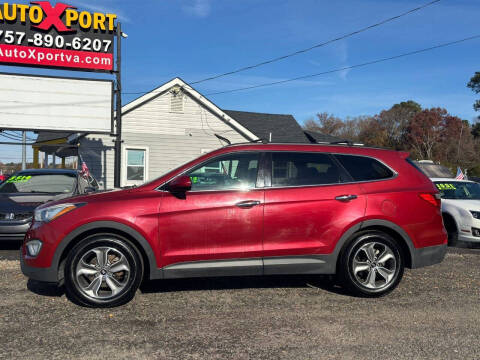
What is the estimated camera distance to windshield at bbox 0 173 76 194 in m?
8.56

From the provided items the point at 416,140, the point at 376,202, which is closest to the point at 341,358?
the point at 376,202

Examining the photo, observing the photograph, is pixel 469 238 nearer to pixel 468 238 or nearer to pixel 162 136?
pixel 468 238

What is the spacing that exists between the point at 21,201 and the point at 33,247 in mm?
3859

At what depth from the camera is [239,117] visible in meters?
23.4

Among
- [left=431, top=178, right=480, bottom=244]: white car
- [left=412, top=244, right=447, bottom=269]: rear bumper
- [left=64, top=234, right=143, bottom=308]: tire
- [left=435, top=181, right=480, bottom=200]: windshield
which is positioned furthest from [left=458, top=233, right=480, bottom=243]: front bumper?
A: [left=64, top=234, right=143, bottom=308]: tire

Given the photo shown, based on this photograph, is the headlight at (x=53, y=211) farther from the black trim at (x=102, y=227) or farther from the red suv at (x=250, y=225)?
the black trim at (x=102, y=227)

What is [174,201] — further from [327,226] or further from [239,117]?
[239,117]

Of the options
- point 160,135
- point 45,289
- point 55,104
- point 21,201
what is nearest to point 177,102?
point 160,135

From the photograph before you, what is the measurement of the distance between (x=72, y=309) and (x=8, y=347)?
3.09ft

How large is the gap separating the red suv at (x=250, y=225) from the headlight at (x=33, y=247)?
10 millimetres

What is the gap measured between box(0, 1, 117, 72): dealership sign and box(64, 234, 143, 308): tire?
12313 mm

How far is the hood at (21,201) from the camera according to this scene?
A: 7.48 meters

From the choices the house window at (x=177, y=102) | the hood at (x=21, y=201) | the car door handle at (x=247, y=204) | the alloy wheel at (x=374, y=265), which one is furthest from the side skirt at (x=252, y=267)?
the house window at (x=177, y=102)

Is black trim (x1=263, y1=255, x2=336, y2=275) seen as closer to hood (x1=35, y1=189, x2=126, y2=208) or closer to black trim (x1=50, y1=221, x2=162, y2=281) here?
black trim (x1=50, y1=221, x2=162, y2=281)
